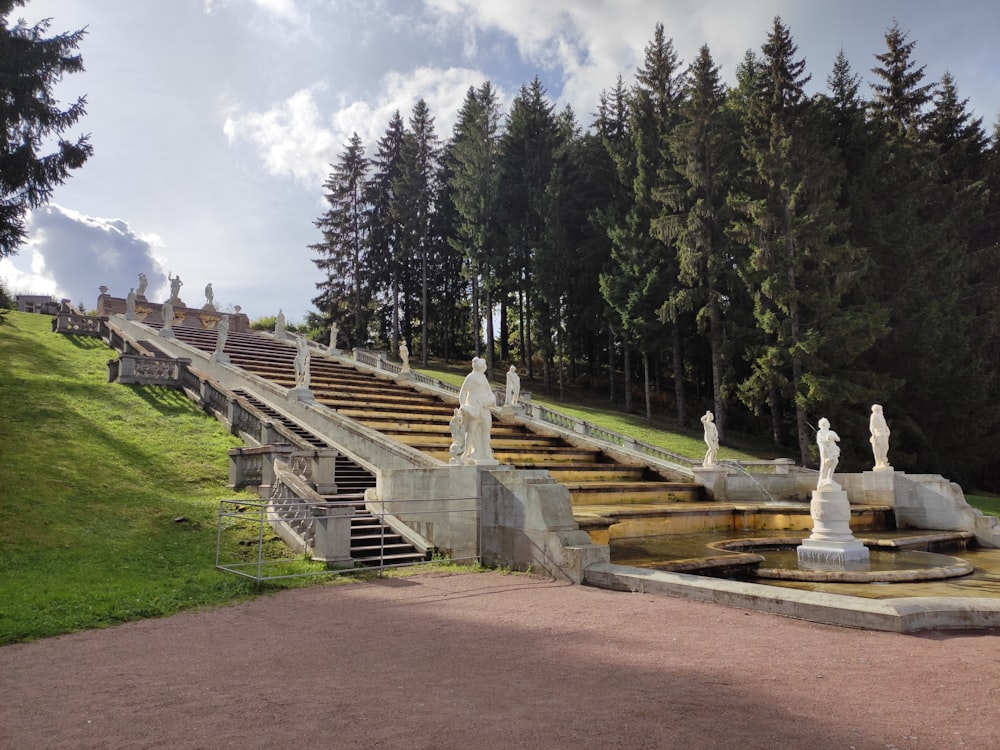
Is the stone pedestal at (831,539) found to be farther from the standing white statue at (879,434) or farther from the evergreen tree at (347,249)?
the evergreen tree at (347,249)

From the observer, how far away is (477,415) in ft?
34.3

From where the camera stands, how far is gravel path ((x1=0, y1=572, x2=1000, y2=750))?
372 centimetres

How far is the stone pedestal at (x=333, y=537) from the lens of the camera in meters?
9.60

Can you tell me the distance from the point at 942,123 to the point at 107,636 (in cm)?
4254

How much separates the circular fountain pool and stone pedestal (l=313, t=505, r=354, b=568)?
6074 mm

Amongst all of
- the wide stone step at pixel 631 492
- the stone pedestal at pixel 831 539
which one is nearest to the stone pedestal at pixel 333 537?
the wide stone step at pixel 631 492

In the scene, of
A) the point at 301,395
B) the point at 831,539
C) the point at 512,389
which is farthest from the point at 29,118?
the point at 831,539

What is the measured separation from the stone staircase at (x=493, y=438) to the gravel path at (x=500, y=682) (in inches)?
289

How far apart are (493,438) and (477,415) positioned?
23.7ft

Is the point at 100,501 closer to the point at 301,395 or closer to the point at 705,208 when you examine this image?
the point at 301,395

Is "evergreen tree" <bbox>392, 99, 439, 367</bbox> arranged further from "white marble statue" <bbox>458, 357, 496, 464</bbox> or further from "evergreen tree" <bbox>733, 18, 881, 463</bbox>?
"white marble statue" <bbox>458, 357, 496, 464</bbox>

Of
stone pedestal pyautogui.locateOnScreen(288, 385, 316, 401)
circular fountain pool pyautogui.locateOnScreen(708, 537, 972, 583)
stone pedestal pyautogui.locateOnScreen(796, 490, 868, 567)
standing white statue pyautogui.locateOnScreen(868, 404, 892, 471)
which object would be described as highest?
stone pedestal pyautogui.locateOnScreen(288, 385, 316, 401)

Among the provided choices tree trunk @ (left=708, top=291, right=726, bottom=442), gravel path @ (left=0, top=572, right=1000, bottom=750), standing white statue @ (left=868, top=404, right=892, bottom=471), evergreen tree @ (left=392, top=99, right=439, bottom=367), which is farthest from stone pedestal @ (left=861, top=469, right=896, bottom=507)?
evergreen tree @ (left=392, top=99, right=439, bottom=367)

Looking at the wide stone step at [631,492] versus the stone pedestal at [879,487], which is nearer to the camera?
the wide stone step at [631,492]
